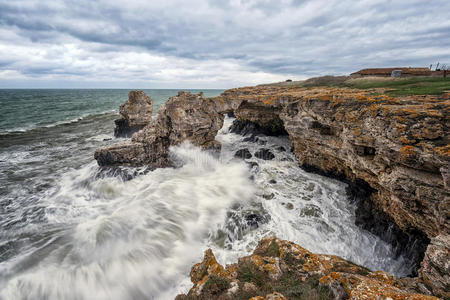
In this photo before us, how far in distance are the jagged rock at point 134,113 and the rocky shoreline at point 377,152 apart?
39.0 ft

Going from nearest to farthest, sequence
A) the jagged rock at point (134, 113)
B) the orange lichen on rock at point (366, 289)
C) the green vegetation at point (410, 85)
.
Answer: the orange lichen on rock at point (366, 289), the green vegetation at point (410, 85), the jagged rock at point (134, 113)

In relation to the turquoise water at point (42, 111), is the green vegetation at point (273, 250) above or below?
below

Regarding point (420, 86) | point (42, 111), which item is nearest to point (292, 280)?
point (420, 86)

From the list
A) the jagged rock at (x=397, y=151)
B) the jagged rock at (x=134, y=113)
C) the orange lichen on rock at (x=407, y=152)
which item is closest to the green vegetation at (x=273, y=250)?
the jagged rock at (x=397, y=151)

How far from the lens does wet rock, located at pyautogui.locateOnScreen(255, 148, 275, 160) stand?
704 inches

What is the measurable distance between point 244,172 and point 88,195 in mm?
10778

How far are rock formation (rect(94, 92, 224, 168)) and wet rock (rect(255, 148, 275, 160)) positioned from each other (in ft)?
12.7

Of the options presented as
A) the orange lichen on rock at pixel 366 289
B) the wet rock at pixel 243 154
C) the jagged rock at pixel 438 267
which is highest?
the orange lichen on rock at pixel 366 289

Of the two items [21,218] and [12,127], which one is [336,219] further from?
[12,127]

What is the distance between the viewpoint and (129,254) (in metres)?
8.36

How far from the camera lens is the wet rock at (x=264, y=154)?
17891 millimetres

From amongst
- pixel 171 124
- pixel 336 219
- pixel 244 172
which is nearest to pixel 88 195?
pixel 171 124

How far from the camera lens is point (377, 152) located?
8133 millimetres

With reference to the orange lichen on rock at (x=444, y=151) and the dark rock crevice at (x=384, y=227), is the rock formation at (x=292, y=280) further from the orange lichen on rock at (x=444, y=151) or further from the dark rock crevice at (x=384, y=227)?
the dark rock crevice at (x=384, y=227)
